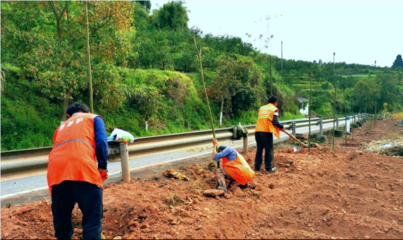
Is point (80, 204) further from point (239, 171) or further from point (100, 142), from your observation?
point (239, 171)

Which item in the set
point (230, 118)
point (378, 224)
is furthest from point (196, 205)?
point (230, 118)

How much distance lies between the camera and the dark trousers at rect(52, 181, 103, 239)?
9.83ft

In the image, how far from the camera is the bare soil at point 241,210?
3.32m

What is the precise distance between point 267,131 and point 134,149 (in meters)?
2.96

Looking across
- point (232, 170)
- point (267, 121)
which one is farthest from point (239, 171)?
point (267, 121)

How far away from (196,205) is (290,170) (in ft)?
10.7

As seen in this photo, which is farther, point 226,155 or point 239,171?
point 226,155

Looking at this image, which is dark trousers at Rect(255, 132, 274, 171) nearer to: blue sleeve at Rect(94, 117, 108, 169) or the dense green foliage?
the dense green foliage

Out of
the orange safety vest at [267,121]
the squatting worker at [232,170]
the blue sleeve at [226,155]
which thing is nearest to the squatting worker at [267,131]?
the orange safety vest at [267,121]

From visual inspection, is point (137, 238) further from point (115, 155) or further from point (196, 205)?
point (115, 155)

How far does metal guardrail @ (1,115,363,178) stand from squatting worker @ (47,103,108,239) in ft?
4.40

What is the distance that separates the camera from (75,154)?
300 cm

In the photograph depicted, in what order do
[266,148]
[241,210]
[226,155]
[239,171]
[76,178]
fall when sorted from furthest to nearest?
[266,148]
[226,155]
[239,171]
[241,210]
[76,178]

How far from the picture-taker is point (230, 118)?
18156 mm
